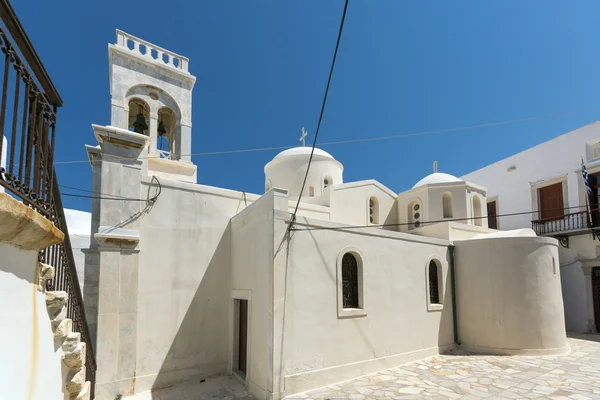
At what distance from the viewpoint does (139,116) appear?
29.0 feet

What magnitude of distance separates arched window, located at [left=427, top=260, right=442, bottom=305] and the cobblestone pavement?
58.0 inches

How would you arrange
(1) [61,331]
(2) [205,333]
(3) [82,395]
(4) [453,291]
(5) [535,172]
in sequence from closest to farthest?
(1) [61,331]
(3) [82,395]
(2) [205,333]
(4) [453,291]
(5) [535,172]

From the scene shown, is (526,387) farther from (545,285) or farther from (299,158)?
(299,158)

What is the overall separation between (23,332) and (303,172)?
1224 cm

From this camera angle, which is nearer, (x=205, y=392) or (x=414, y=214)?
(x=205, y=392)

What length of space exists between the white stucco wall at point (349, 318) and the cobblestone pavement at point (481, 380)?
36 centimetres

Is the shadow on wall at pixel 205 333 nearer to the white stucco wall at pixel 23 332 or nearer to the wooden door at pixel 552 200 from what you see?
the white stucco wall at pixel 23 332

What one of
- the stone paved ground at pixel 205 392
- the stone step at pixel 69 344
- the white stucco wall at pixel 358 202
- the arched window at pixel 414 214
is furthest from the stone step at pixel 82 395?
the arched window at pixel 414 214

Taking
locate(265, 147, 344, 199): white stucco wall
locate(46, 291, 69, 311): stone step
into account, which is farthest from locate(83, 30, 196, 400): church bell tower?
locate(265, 147, 344, 199): white stucco wall

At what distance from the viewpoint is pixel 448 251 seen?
1007cm

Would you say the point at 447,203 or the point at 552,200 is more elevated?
the point at 552,200

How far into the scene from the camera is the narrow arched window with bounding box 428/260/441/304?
9531 mm

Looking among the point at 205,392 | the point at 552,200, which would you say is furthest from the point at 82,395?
the point at 552,200

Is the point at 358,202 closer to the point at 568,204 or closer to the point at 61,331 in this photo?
the point at 568,204
